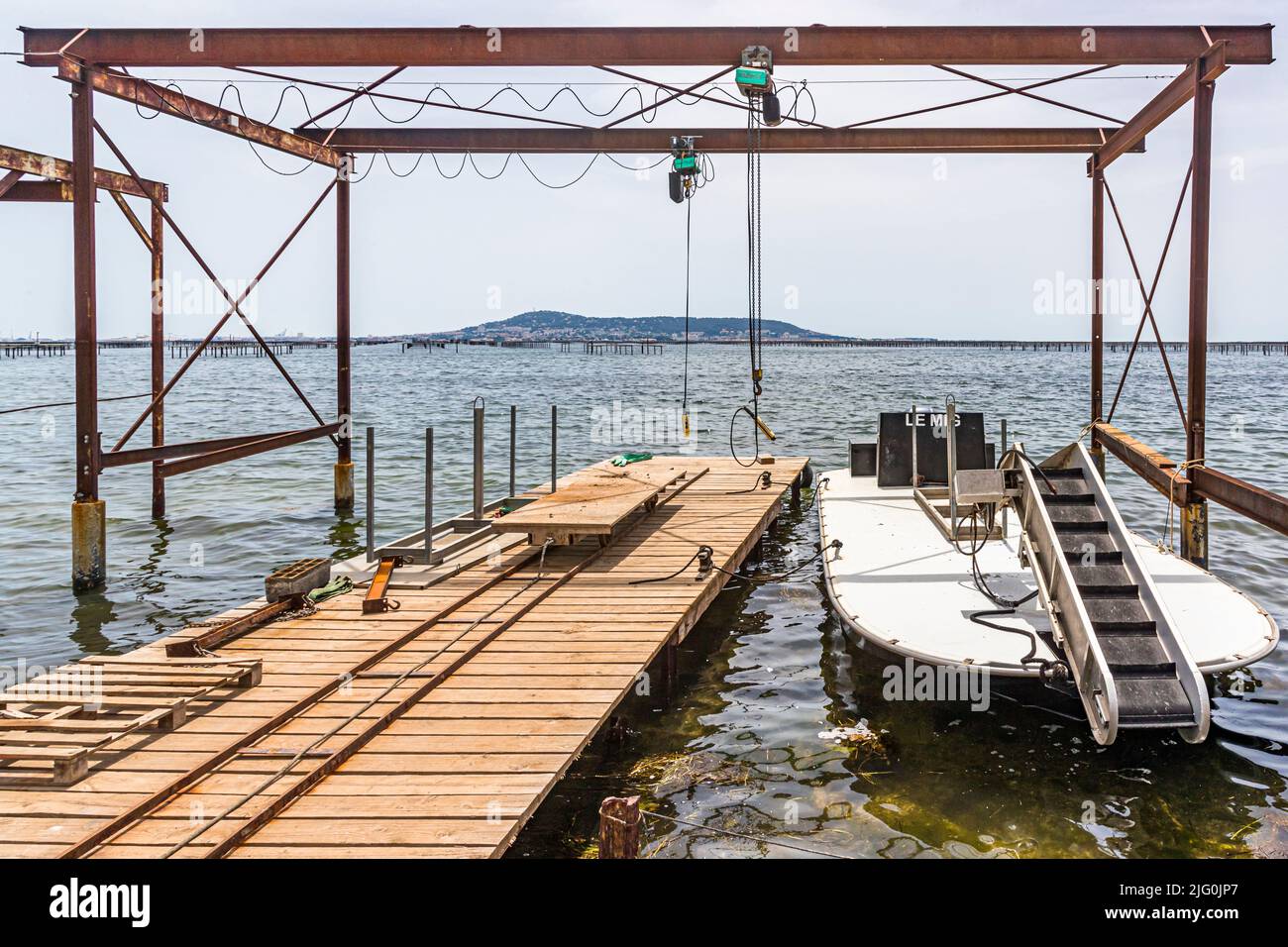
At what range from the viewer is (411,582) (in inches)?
426

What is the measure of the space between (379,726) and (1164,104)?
41.5 ft

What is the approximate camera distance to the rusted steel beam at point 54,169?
13398mm

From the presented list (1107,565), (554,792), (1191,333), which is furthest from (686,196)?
(554,792)

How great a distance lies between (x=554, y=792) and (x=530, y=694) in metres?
0.80

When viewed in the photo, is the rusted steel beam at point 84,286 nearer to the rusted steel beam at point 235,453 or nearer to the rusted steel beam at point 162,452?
the rusted steel beam at point 162,452

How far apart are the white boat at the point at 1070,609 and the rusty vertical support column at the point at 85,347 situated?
9395 millimetres

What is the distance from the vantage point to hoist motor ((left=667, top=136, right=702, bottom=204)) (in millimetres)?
15703

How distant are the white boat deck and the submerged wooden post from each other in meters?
3.67

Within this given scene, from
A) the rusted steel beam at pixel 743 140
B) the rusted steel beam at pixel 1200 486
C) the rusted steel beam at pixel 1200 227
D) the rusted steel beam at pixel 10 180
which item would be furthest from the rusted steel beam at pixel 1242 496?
the rusted steel beam at pixel 10 180

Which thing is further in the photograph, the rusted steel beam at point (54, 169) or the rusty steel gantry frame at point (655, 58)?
the rusted steel beam at point (54, 169)

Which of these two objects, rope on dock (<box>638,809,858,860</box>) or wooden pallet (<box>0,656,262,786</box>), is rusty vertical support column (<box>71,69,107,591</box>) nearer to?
wooden pallet (<box>0,656,262,786</box>)

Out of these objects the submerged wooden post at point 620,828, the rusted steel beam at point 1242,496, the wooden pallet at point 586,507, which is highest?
the rusted steel beam at point 1242,496

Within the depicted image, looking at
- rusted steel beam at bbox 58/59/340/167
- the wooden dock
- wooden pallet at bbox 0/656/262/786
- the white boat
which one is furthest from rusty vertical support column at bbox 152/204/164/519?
the white boat
